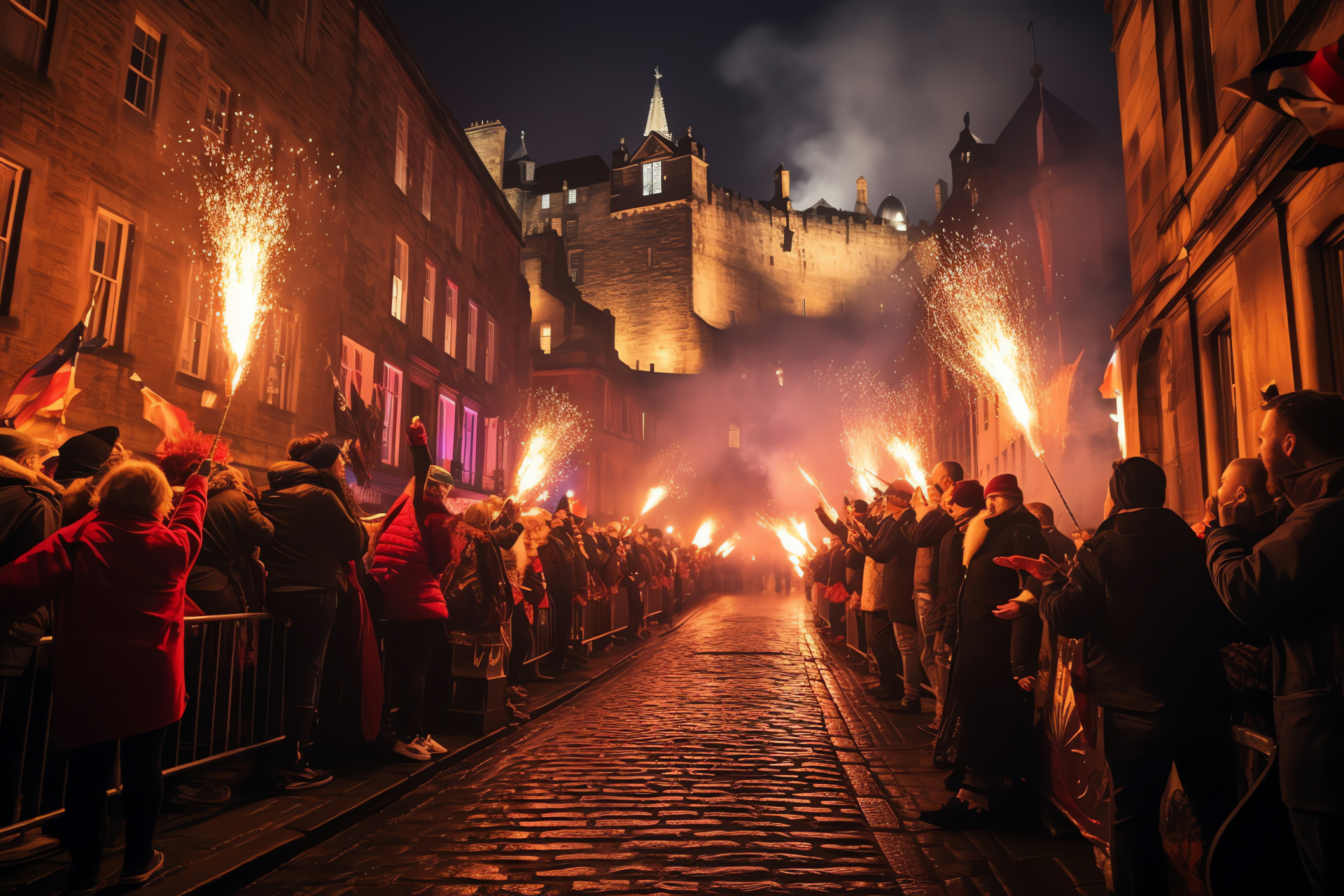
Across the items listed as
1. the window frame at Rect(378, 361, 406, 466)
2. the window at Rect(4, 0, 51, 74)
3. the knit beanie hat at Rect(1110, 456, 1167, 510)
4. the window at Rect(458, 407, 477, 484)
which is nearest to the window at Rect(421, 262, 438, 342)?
the window frame at Rect(378, 361, 406, 466)

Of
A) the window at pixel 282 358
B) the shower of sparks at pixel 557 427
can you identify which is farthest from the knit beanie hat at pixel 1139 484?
the shower of sparks at pixel 557 427

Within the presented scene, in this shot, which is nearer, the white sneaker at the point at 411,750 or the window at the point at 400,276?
the white sneaker at the point at 411,750

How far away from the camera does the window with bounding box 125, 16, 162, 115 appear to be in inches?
453

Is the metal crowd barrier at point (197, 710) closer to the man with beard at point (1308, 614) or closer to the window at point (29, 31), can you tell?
the man with beard at point (1308, 614)

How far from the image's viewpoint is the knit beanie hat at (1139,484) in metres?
3.48

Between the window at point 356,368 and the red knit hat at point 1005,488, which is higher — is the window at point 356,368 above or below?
above

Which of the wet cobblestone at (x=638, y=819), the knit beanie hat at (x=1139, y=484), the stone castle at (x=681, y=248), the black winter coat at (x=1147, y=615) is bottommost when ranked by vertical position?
the wet cobblestone at (x=638, y=819)

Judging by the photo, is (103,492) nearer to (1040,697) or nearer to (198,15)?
(1040,697)

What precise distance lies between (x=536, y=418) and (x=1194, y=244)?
33.6 meters

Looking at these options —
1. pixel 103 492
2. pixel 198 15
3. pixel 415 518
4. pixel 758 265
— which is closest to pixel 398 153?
pixel 198 15

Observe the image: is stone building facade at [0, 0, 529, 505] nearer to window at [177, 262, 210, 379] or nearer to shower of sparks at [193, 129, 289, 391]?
window at [177, 262, 210, 379]

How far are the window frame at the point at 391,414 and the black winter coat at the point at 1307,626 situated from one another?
62.5 ft

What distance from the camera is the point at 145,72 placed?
1180 centimetres

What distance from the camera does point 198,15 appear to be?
42.3 ft
